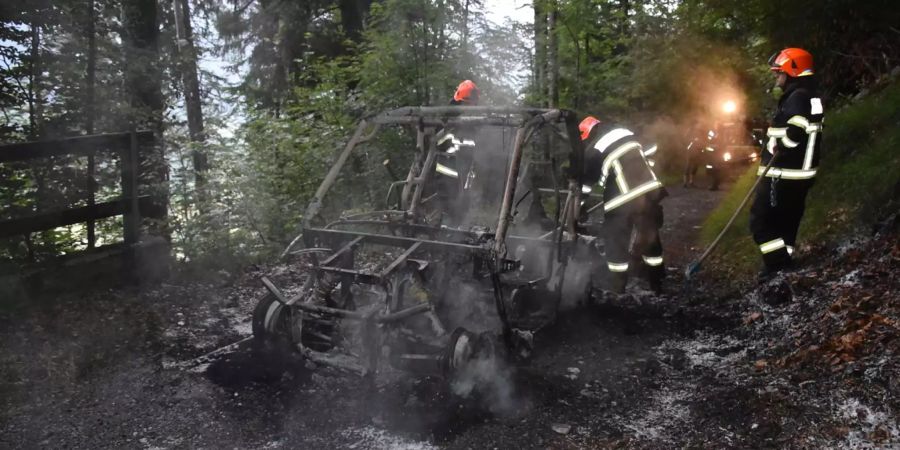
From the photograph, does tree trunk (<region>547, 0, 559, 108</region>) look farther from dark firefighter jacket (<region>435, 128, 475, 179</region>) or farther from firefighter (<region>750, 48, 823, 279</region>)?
firefighter (<region>750, 48, 823, 279</region>)

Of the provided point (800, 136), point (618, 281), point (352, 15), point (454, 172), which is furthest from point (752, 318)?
point (352, 15)

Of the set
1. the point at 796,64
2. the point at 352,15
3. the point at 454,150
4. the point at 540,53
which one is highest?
the point at 352,15

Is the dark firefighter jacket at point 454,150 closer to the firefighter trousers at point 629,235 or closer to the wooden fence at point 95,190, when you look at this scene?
the firefighter trousers at point 629,235

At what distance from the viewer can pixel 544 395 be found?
15.2 feet

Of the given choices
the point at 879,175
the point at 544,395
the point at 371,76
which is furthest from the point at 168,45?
the point at 879,175

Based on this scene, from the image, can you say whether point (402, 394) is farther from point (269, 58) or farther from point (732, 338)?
point (269, 58)

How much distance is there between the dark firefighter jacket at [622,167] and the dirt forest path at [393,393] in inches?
51.6

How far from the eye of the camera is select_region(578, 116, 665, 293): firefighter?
6617 mm

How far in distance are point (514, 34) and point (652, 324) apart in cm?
776

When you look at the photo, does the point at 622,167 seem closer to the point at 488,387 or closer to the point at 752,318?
the point at 752,318

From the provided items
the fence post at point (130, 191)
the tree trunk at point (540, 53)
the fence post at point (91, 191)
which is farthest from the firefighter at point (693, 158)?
the fence post at point (91, 191)

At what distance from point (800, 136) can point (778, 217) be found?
2.64ft

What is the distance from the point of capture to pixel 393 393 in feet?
15.3

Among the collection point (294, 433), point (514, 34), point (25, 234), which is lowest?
point (294, 433)
